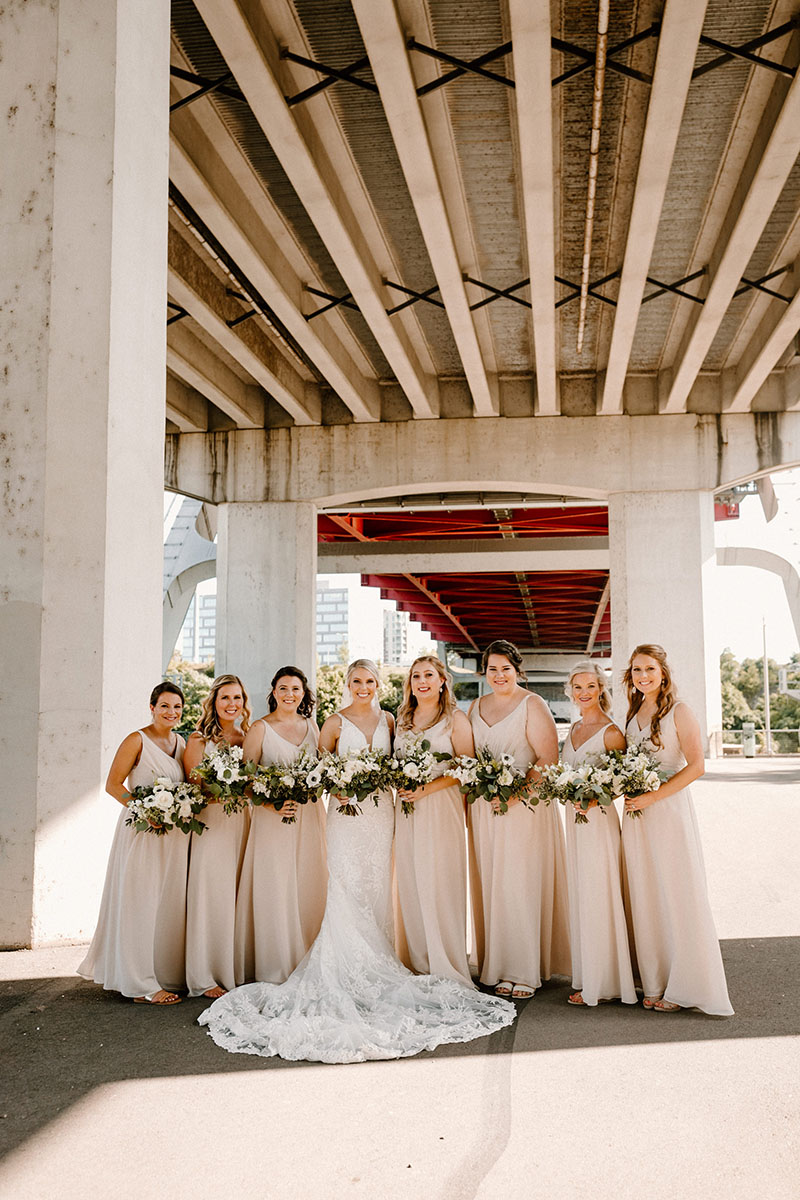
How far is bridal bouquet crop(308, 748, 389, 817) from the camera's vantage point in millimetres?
6141

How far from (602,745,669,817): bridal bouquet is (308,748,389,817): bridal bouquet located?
4.78 feet

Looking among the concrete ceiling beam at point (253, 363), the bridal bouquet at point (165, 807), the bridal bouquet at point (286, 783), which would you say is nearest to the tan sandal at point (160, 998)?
the bridal bouquet at point (165, 807)

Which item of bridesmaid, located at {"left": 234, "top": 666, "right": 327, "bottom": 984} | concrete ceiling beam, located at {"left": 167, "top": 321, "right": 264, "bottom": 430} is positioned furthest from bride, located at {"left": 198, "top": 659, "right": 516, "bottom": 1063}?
concrete ceiling beam, located at {"left": 167, "top": 321, "right": 264, "bottom": 430}

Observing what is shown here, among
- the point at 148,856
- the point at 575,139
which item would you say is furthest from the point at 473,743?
the point at 575,139

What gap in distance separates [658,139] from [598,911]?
9.15m

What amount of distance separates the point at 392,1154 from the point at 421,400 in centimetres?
1782

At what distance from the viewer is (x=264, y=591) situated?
22.4m

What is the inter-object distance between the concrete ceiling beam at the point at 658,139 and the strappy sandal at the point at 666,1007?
336 inches

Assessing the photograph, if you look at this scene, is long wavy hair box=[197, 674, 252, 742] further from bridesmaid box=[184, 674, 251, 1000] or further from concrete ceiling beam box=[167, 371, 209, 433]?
concrete ceiling beam box=[167, 371, 209, 433]

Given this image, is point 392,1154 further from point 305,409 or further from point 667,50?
point 305,409

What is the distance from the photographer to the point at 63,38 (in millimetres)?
7590

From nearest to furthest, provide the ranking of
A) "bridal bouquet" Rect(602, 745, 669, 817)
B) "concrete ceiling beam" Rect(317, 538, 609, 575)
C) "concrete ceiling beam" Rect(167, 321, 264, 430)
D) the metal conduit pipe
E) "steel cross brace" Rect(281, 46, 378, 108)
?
1. "bridal bouquet" Rect(602, 745, 669, 817)
2. the metal conduit pipe
3. "steel cross brace" Rect(281, 46, 378, 108)
4. "concrete ceiling beam" Rect(167, 321, 264, 430)
5. "concrete ceiling beam" Rect(317, 538, 609, 575)

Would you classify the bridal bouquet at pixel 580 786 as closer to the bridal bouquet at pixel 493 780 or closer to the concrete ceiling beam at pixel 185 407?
the bridal bouquet at pixel 493 780

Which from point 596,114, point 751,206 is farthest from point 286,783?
point 751,206
